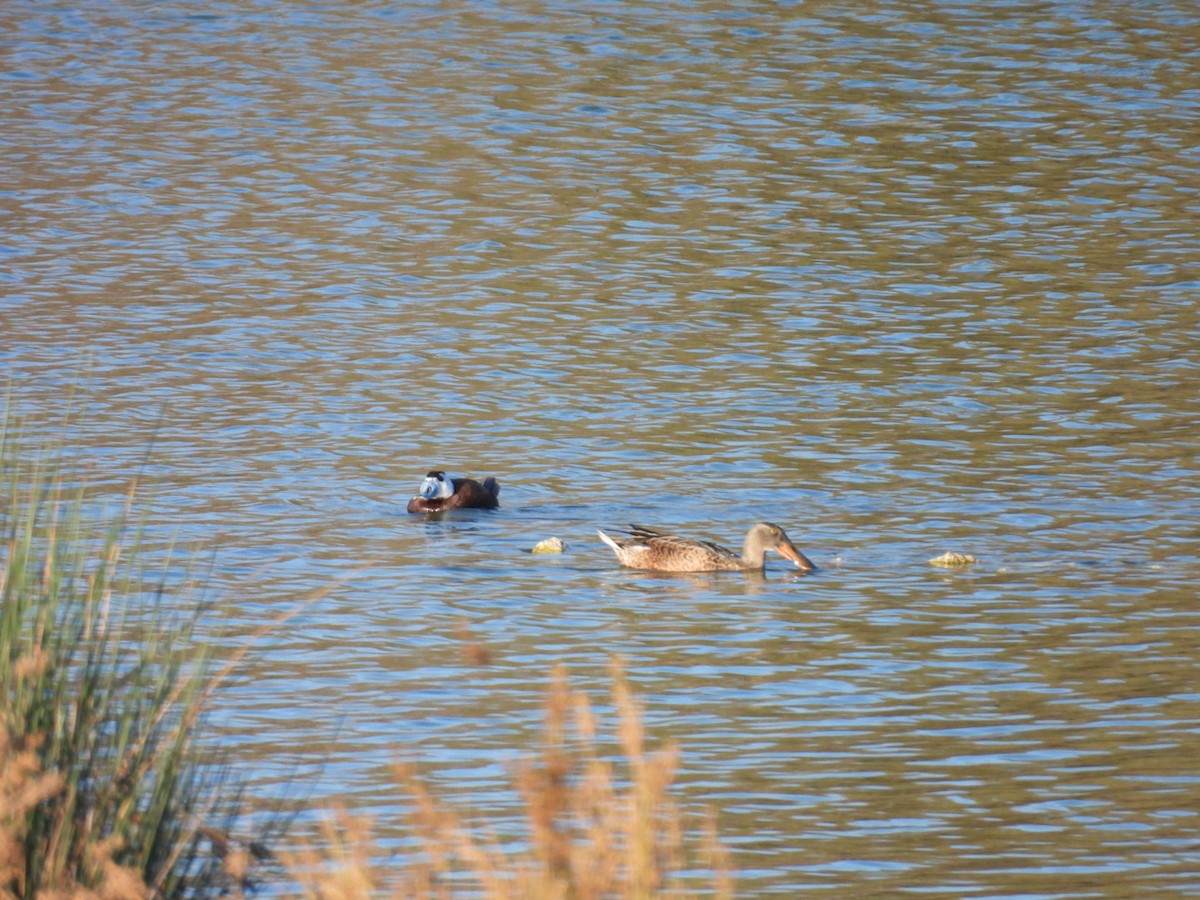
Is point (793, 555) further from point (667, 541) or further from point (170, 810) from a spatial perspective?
point (170, 810)

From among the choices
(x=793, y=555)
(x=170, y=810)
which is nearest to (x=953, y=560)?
(x=793, y=555)

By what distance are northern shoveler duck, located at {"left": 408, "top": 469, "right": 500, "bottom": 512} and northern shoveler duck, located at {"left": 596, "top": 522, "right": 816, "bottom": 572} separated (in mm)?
1273

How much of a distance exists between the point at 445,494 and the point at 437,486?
3.6 inches

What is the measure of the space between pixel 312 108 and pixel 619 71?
15.5 ft

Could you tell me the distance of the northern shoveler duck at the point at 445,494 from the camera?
14.6 meters

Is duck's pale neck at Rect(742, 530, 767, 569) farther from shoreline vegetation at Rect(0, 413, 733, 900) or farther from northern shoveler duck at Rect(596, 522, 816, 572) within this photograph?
shoreline vegetation at Rect(0, 413, 733, 900)

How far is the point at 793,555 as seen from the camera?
1334 cm

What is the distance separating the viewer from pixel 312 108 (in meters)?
29.5

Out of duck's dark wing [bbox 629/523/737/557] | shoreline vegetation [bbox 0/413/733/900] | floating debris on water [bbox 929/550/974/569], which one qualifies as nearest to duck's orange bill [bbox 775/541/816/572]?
duck's dark wing [bbox 629/523/737/557]

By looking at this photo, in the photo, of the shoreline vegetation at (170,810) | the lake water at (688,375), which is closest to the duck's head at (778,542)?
the lake water at (688,375)

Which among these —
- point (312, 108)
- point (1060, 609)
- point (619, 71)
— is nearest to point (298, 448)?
point (1060, 609)

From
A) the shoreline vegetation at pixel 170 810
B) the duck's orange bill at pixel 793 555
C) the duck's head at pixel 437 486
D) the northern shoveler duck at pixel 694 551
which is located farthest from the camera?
the duck's head at pixel 437 486

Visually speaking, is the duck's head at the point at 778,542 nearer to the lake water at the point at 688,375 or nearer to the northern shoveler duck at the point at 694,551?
the northern shoveler duck at the point at 694,551

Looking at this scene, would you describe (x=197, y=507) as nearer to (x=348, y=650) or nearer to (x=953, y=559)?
(x=348, y=650)
